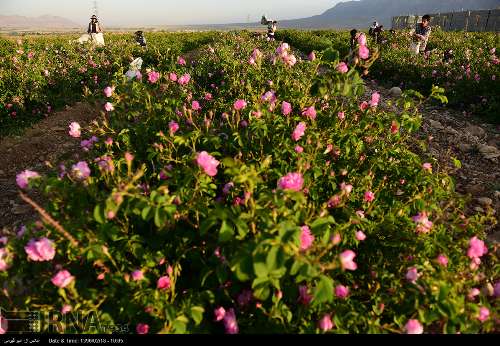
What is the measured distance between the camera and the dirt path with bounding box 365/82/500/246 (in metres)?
4.35

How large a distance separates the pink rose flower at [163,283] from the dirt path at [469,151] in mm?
2794

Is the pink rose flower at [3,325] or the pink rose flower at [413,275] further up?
the pink rose flower at [413,275]

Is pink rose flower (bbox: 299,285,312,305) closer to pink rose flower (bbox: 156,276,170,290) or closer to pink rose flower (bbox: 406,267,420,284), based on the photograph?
pink rose flower (bbox: 406,267,420,284)

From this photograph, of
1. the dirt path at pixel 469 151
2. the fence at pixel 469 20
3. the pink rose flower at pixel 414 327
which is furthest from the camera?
the fence at pixel 469 20

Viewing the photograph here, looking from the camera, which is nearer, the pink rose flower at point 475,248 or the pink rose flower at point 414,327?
the pink rose flower at point 414,327

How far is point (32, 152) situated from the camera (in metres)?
6.46

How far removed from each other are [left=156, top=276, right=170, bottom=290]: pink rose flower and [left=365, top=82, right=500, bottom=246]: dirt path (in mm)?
2794

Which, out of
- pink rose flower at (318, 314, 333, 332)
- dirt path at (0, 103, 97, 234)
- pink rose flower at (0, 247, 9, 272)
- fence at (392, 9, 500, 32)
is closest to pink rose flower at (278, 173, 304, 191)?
pink rose flower at (318, 314, 333, 332)

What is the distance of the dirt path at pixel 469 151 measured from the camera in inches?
171

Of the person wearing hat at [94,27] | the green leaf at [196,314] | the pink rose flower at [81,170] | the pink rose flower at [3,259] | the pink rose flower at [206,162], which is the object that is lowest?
the green leaf at [196,314]

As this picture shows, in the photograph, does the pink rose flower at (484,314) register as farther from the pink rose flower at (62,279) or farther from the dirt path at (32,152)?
the dirt path at (32,152)

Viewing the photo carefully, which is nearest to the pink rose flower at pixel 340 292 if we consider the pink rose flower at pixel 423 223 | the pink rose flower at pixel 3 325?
the pink rose flower at pixel 423 223

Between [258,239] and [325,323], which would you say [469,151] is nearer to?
[325,323]

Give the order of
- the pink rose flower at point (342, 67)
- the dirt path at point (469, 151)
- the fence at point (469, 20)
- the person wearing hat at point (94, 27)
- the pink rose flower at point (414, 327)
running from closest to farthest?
the pink rose flower at point (414, 327)
the pink rose flower at point (342, 67)
the dirt path at point (469, 151)
the person wearing hat at point (94, 27)
the fence at point (469, 20)
